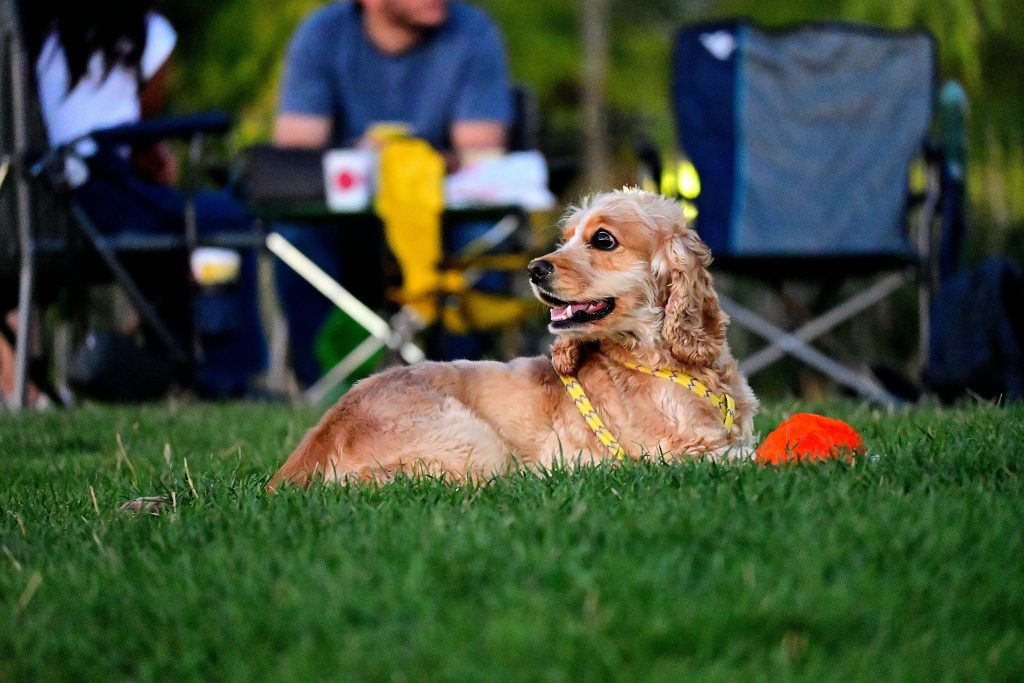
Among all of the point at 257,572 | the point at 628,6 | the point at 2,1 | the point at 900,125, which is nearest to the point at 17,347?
the point at 2,1

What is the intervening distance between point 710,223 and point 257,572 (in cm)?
510

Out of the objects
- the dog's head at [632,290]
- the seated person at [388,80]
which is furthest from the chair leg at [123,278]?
the dog's head at [632,290]

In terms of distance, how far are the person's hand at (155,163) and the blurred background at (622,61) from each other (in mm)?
2725

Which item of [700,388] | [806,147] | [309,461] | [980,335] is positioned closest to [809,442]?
[700,388]

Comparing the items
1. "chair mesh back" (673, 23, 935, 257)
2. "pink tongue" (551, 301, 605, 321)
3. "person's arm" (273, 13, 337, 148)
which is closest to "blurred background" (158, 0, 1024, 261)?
"chair mesh back" (673, 23, 935, 257)

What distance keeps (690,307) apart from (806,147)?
3.90m

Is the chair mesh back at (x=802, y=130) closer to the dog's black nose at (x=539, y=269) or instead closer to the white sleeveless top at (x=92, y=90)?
the white sleeveless top at (x=92, y=90)

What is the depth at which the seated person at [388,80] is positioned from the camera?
7.74 m

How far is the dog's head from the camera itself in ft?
12.2

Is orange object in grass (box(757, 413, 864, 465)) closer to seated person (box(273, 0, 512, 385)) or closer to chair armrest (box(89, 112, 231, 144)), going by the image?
chair armrest (box(89, 112, 231, 144))

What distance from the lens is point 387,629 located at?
214cm

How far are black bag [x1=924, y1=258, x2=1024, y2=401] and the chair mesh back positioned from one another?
926mm

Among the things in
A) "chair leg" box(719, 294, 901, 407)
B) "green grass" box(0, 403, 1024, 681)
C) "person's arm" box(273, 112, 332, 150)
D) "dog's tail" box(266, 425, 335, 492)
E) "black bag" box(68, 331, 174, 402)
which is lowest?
"chair leg" box(719, 294, 901, 407)

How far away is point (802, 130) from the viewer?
738 cm
